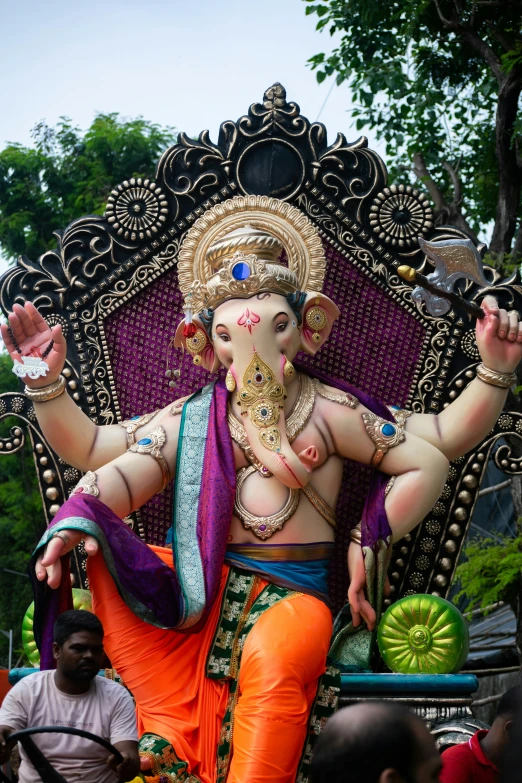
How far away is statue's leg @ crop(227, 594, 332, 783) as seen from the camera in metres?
4.52

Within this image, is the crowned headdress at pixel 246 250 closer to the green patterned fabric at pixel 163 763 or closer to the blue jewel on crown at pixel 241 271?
the blue jewel on crown at pixel 241 271

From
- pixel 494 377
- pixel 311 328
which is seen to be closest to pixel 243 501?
Answer: pixel 311 328

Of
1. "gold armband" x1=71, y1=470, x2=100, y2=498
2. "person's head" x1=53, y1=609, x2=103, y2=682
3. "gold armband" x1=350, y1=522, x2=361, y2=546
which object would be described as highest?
"gold armband" x1=350, y1=522, x2=361, y2=546

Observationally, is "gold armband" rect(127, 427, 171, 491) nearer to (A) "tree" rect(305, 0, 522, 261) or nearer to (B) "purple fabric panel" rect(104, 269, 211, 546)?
(B) "purple fabric panel" rect(104, 269, 211, 546)

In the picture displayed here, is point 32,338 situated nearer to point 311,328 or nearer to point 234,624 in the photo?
point 311,328

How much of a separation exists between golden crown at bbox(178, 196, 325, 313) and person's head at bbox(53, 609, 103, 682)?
188 cm

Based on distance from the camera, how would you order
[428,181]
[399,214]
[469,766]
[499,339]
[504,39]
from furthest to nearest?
1. [428,181]
2. [504,39]
3. [399,214]
4. [499,339]
5. [469,766]

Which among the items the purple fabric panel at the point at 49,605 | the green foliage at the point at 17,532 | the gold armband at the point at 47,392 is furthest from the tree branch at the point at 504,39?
the green foliage at the point at 17,532

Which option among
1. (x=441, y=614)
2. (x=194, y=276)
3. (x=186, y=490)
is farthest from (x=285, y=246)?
(x=441, y=614)

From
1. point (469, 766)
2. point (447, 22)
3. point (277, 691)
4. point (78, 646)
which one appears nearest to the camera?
point (469, 766)

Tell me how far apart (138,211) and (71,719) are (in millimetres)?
3124

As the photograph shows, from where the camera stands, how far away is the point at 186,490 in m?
5.33

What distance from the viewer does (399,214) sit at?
6.28 m

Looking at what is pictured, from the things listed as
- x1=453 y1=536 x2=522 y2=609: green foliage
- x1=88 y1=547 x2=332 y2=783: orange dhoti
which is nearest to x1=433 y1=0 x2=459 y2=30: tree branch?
x1=453 y1=536 x2=522 y2=609: green foliage
